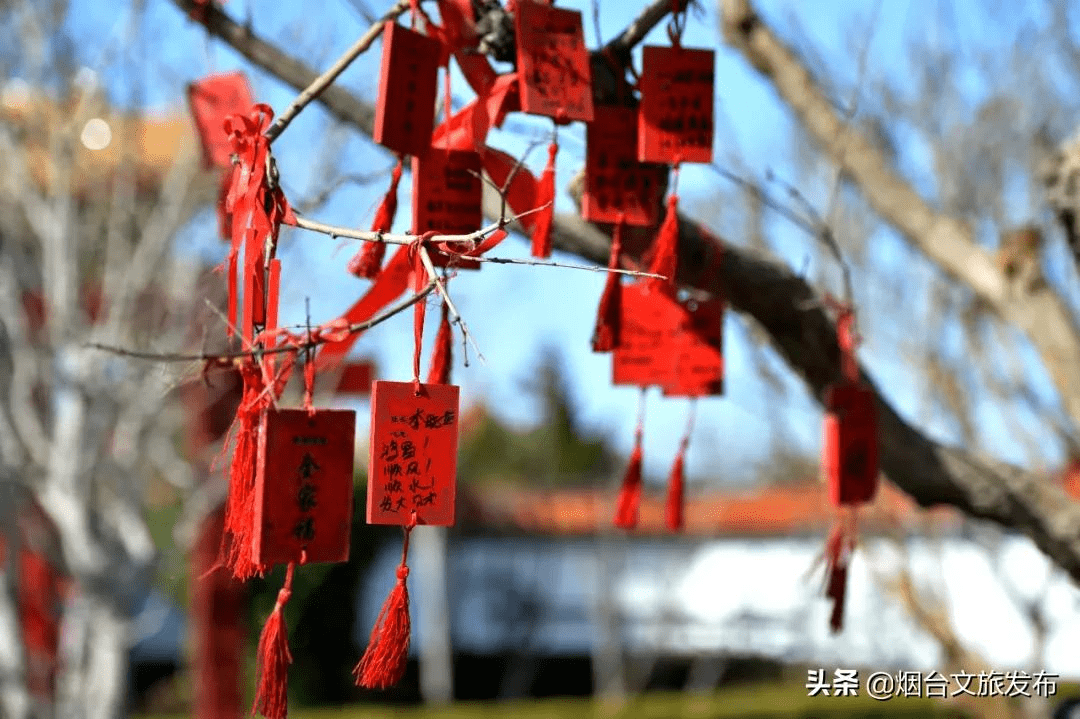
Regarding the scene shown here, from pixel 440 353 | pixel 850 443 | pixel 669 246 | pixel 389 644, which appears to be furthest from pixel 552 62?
pixel 850 443

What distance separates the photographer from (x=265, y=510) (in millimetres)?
1356

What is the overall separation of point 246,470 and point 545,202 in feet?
2.29

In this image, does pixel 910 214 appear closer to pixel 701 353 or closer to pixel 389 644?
pixel 701 353

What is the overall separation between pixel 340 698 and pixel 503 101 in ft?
32.6

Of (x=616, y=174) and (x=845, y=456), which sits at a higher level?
(x=616, y=174)

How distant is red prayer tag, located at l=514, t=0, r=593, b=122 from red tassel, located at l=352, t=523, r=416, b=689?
0.66 metres

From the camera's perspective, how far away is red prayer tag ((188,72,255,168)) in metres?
2.19

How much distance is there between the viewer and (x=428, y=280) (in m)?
1.31

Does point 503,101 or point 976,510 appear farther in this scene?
point 976,510

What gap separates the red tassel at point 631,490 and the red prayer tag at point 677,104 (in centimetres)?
63

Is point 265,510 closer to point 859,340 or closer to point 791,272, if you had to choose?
point 791,272

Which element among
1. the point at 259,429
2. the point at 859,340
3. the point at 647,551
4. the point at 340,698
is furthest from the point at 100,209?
the point at 647,551

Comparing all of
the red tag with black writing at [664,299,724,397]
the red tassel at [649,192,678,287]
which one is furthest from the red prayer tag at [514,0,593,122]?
the red tag with black writing at [664,299,724,397]

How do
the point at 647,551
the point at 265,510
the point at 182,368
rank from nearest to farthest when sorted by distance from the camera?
the point at 265,510
the point at 182,368
the point at 647,551
